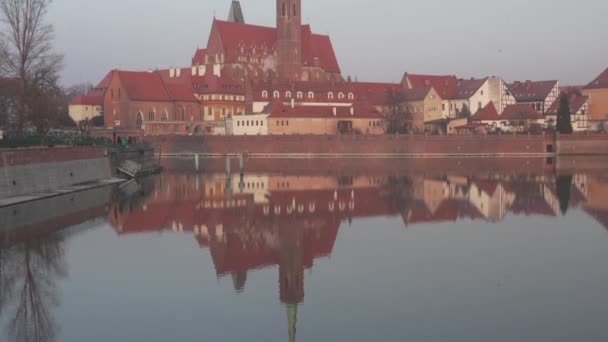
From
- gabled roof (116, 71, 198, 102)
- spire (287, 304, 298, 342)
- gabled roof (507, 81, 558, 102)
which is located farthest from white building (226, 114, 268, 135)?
spire (287, 304, 298, 342)

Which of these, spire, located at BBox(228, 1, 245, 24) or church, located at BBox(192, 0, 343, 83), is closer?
church, located at BBox(192, 0, 343, 83)

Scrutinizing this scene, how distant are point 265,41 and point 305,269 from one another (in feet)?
226

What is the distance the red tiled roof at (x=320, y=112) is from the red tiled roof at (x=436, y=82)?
35.3ft

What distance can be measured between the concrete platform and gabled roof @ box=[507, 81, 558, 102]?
4853 centimetres

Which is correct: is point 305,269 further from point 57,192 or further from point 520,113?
point 520,113

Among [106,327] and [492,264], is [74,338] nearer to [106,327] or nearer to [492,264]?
[106,327]

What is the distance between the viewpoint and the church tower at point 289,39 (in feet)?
244

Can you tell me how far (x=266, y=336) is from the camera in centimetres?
1152

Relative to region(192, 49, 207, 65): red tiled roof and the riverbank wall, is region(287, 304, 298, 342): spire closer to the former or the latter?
the riverbank wall

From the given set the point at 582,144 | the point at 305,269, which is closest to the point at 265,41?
the point at 582,144

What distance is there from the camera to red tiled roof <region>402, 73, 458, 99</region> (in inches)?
2948

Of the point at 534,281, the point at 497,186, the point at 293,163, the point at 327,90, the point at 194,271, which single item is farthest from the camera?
the point at 327,90

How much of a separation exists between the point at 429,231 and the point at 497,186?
1443 cm

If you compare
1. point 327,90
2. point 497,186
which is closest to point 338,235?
point 497,186
